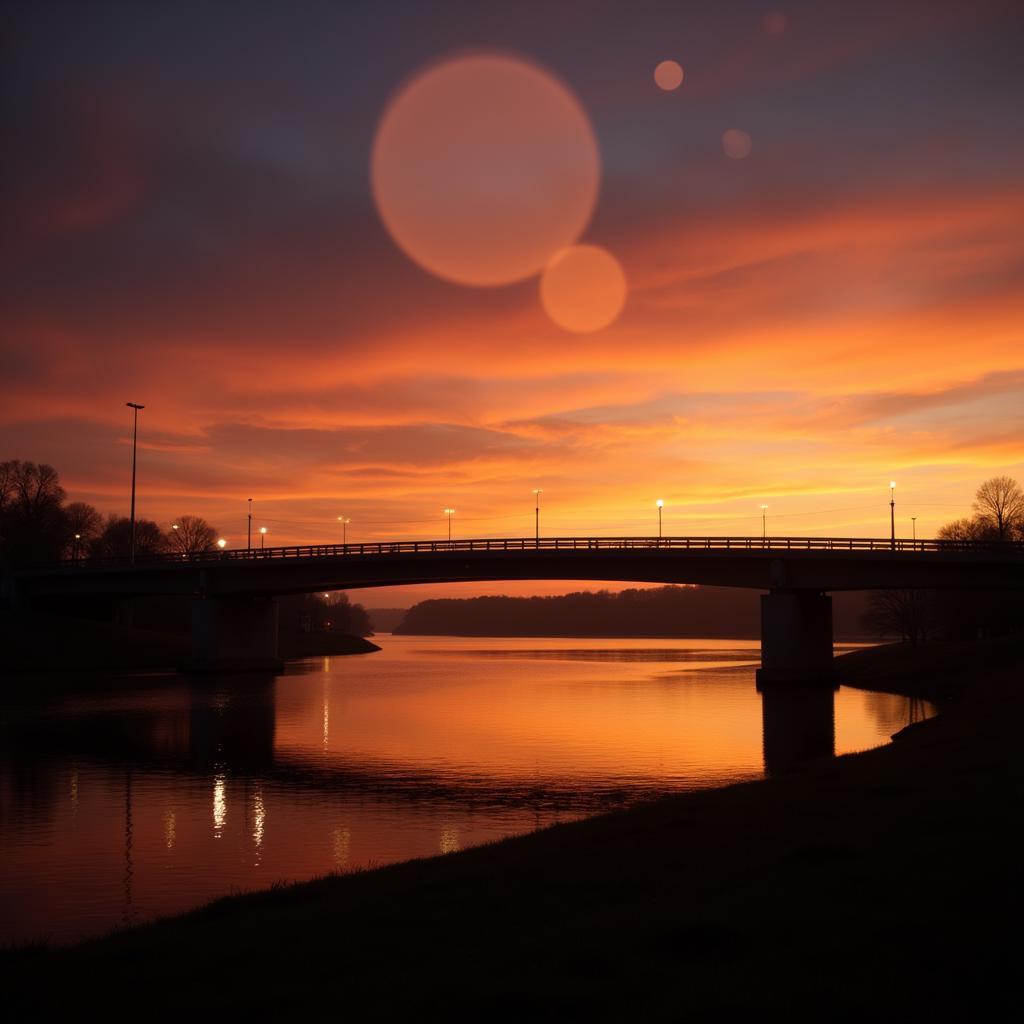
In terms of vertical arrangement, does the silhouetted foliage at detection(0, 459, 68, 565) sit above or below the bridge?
above

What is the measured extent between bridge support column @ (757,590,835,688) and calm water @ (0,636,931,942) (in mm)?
5526

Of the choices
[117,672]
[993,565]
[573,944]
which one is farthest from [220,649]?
[573,944]

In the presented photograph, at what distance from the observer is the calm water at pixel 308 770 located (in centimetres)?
2277

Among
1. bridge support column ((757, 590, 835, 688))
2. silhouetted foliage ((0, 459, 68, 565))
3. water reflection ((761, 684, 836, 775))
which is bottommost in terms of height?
water reflection ((761, 684, 836, 775))

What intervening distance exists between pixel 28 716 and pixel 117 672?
158ft

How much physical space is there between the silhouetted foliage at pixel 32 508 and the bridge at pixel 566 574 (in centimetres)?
3519

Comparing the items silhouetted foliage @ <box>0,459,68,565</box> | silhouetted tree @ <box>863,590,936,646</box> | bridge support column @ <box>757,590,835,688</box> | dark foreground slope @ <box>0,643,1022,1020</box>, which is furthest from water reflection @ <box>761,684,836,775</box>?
silhouetted foliage @ <box>0,459,68,565</box>

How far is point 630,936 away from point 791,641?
246 ft

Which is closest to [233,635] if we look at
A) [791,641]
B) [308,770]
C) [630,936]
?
[791,641]

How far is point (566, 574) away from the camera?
97.2 meters

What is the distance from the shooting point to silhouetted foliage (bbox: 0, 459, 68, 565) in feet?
534

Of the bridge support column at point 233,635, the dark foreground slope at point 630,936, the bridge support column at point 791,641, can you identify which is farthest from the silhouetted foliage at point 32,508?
the dark foreground slope at point 630,936

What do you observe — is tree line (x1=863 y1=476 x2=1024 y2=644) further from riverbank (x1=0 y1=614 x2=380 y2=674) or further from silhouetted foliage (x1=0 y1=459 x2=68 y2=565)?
silhouetted foliage (x1=0 y1=459 x2=68 y2=565)

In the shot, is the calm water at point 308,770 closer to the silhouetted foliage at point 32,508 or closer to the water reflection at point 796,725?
the water reflection at point 796,725
